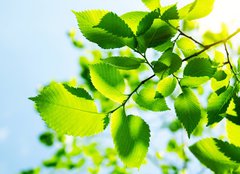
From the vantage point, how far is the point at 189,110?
0.91 m

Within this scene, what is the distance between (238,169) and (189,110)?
8.4 inches

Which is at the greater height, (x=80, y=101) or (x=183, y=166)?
(x=80, y=101)

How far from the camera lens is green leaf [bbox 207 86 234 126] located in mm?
930

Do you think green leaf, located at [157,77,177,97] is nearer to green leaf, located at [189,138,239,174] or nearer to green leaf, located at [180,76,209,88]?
green leaf, located at [180,76,209,88]

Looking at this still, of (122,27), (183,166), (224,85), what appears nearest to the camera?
(122,27)

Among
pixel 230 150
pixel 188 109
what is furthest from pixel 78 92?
pixel 230 150

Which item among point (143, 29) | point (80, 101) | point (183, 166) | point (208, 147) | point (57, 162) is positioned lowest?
point (183, 166)

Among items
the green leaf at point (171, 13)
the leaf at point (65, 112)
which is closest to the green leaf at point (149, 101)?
the leaf at point (65, 112)

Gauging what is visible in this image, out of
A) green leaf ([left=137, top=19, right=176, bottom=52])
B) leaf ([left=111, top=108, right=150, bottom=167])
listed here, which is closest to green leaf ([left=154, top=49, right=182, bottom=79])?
green leaf ([left=137, top=19, right=176, bottom=52])

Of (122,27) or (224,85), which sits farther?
(224,85)

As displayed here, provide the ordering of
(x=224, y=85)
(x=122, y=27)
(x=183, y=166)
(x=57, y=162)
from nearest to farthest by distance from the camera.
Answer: (x=122, y=27) < (x=224, y=85) < (x=57, y=162) < (x=183, y=166)

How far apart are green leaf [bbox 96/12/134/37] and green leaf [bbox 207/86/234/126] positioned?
314 mm

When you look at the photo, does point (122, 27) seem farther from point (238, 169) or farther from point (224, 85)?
point (238, 169)

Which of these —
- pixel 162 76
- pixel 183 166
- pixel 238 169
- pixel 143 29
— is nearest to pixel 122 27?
pixel 143 29
